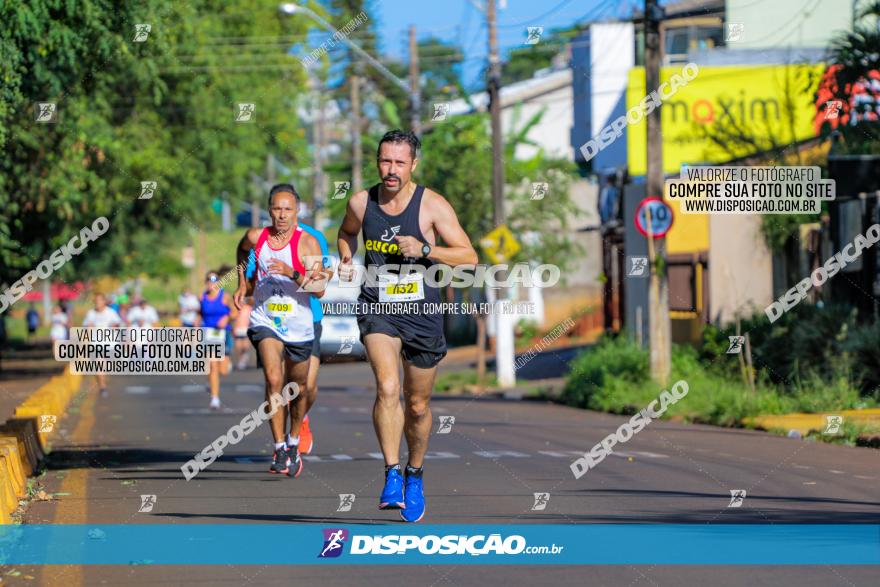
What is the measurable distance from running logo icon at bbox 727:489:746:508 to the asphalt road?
0.07 metres

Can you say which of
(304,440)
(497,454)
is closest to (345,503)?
(304,440)

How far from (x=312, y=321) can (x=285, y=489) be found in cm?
160

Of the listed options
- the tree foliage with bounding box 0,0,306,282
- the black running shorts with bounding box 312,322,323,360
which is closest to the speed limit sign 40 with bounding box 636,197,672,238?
the tree foliage with bounding box 0,0,306,282

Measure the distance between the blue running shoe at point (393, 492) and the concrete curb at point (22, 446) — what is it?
8.07ft

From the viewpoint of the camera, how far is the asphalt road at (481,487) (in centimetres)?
747

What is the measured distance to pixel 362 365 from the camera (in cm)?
4131

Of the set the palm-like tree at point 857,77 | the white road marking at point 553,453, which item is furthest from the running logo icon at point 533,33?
the white road marking at point 553,453

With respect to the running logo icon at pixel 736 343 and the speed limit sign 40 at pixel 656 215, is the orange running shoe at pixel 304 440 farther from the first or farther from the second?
the speed limit sign 40 at pixel 656 215

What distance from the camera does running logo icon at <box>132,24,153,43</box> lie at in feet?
56.1

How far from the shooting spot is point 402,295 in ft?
30.1

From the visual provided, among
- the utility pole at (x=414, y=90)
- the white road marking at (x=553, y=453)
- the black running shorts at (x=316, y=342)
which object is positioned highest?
the utility pole at (x=414, y=90)

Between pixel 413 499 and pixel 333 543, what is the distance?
814 mm

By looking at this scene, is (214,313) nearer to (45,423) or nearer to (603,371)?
(45,423)

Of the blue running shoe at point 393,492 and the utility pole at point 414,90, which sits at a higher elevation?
the utility pole at point 414,90
